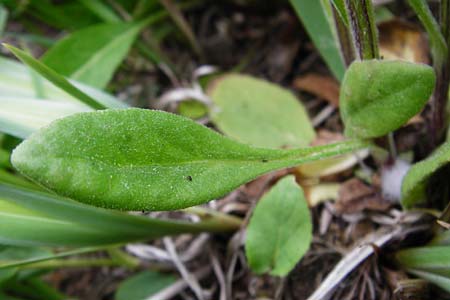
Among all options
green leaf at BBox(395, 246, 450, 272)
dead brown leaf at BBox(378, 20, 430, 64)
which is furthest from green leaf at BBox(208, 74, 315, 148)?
green leaf at BBox(395, 246, 450, 272)

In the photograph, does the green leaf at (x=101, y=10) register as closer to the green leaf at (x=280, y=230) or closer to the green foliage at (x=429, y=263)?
the green leaf at (x=280, y=230)

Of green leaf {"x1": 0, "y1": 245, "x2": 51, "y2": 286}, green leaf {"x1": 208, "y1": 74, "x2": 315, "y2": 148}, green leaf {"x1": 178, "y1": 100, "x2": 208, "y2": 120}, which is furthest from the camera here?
green leaf {"x1": 178, "y1": 100, "x2": 208, "y2": 120}

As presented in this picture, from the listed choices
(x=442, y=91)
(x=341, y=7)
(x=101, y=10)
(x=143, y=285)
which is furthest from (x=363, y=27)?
(x=101, y=10)

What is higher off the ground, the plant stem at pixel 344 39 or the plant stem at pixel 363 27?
the plant stem at pixel 363 27

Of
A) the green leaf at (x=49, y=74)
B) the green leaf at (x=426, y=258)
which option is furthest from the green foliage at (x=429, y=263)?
the green leaf at (x=49, y=74)

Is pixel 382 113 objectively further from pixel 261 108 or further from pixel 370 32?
pixel 261 108

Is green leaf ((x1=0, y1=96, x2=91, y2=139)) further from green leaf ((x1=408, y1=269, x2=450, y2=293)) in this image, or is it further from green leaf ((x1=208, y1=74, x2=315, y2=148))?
green leaf ((x1=408, y1=269, x2=450, y2=293))
